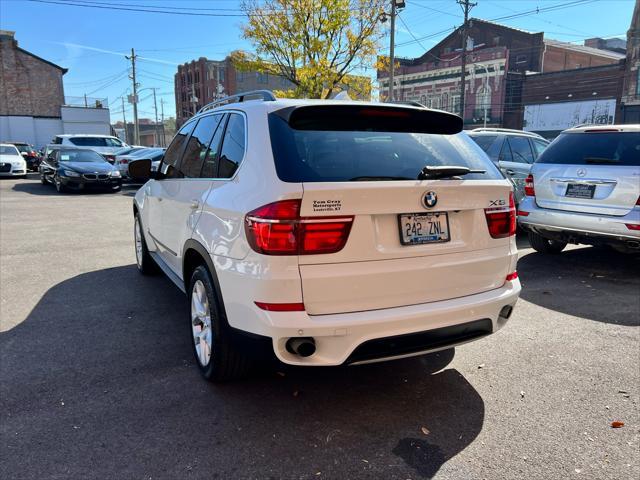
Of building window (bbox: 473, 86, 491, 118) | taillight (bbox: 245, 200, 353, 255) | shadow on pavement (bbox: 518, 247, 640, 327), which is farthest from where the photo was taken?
building window (bbox: 473, 86, 491, 118)

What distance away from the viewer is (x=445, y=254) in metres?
2.82

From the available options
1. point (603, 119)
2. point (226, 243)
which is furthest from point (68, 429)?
point (603, 119)

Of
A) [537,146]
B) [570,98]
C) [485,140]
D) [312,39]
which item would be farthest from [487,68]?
[485,140]

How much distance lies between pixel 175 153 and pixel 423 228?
280 centimetres

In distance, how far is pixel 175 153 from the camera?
4.61 metres

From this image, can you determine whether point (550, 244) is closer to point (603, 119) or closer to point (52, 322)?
point (52, 322)

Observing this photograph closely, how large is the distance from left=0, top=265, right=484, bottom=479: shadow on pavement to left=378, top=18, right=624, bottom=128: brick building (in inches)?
1909

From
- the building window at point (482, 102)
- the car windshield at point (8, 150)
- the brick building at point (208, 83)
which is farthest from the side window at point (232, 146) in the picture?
the brick building at point (208, 83)

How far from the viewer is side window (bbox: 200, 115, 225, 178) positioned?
3.39 metres

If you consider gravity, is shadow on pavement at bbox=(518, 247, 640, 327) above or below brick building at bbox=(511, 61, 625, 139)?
below

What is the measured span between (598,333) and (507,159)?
519cm

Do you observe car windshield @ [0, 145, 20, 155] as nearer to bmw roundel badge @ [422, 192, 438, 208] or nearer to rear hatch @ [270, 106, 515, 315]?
rear hatch @ [270, 106, 515, 315]

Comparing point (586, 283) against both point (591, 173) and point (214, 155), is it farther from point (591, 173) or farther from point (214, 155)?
point (214, 155)

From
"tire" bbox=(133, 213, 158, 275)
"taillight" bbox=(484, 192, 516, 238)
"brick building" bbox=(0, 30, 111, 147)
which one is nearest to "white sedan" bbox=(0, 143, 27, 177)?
"tire" bbox=(133, 213, 158, 275)
